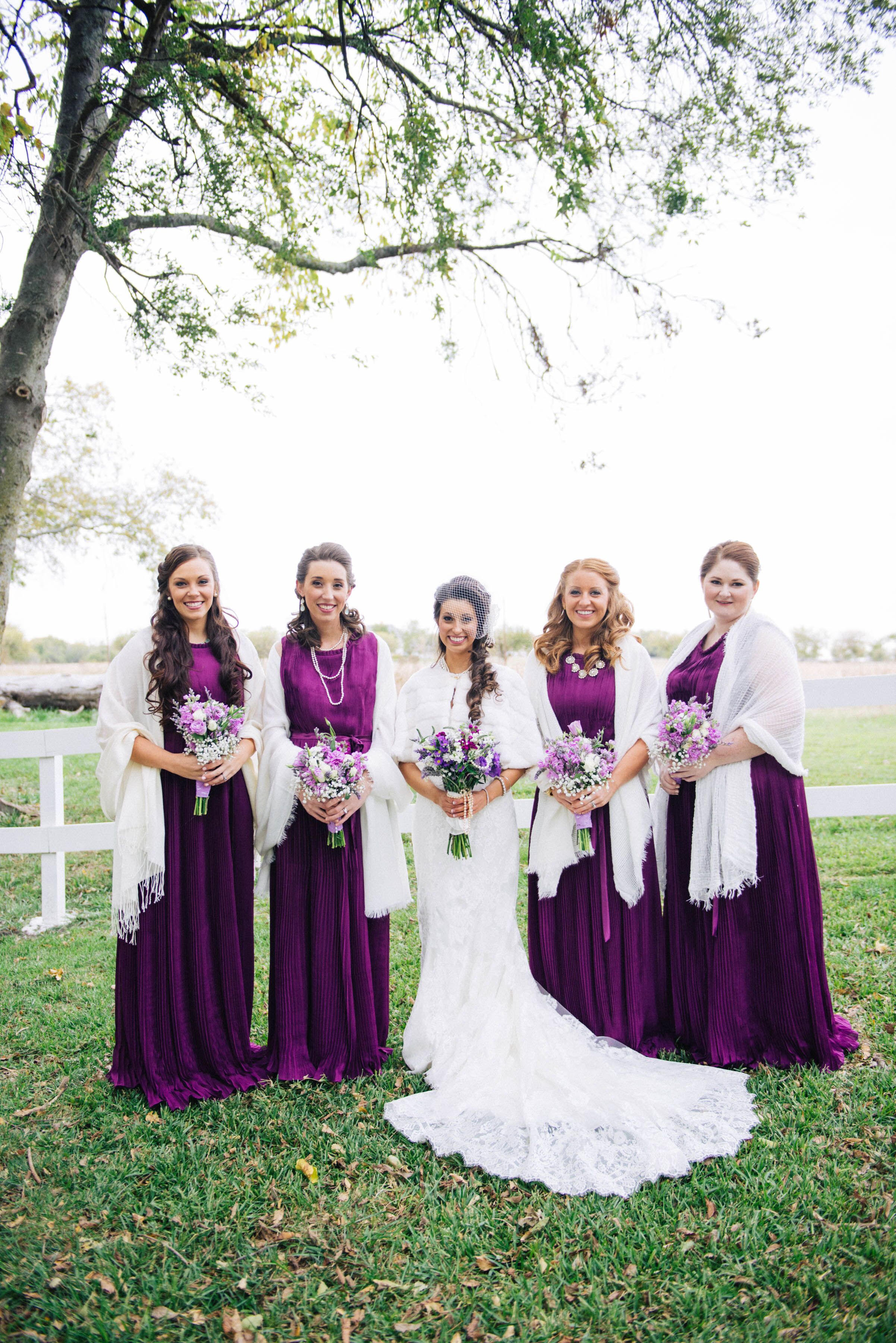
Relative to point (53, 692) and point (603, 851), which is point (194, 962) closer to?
point (603, 851)

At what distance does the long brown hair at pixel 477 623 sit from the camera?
4.26 metres

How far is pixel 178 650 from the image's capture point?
13.4 ft

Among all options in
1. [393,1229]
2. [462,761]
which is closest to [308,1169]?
[393,1229]

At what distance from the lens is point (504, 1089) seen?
3766 millimetres

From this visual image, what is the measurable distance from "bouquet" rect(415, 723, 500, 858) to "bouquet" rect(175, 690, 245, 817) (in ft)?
2.90

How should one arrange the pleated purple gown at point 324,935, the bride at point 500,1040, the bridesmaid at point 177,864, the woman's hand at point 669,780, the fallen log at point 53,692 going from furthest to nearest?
the fallen log at point 53,692
the woman's hand at point 669,780
the pleated purple gown at point 324,935
the bridesmaid at point 177,864
the bride at point 500,1040

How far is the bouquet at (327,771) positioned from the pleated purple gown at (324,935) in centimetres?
25

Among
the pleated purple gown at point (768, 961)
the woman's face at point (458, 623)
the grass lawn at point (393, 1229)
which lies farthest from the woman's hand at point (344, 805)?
the pleated purple gown at point (768, 961)

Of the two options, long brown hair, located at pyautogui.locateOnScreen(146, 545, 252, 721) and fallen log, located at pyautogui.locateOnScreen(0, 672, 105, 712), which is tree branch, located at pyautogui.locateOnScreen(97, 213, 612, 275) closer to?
long brown hair, located at pyautogui.locateOnScreen(146, 545, 252, 721)

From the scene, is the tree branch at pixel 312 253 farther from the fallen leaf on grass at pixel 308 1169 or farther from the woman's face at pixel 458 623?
the fallen leaf on grass at pixel 308 1169

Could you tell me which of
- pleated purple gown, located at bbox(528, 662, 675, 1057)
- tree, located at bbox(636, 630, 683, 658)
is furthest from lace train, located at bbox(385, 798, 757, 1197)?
tree, located at bbox(636, 630, 683, 658)

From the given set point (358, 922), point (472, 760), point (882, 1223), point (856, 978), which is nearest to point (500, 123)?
point (472, 760)

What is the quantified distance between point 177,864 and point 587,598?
2395 mm

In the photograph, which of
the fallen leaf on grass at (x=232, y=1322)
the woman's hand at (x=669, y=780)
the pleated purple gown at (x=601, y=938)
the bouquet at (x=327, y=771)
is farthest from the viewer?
the woman's hand at (x=669, y=780)
